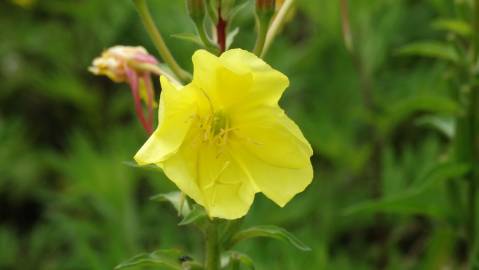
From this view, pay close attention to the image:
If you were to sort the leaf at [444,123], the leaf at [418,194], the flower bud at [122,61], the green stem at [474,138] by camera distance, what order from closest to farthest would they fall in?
the flower bud at [122,61] → the leaf at [418,194] → the green stem at [474,138] → the leaf at [444,123]

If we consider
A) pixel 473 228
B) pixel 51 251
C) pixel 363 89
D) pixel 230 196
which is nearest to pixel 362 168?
pixel 363 89

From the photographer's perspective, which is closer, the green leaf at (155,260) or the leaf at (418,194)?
the green leaf at (155,260)

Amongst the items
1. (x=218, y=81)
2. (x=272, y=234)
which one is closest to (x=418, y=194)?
(x=272, y=234)

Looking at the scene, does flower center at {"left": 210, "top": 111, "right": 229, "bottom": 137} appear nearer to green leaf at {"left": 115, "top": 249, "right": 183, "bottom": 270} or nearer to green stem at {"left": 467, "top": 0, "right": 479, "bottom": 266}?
green leaf at {"left": 115, "top": 249, "right": 183, "bottom": 270}

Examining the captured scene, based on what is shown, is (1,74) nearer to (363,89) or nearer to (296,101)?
(296,101)

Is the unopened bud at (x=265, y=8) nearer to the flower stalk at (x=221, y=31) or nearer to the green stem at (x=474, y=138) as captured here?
the flower stalk at (x=221, y=31)

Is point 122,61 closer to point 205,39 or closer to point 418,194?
point 205,39

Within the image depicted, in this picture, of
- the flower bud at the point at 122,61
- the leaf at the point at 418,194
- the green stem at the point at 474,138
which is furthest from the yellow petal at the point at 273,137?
the green stem at the point at 474,138

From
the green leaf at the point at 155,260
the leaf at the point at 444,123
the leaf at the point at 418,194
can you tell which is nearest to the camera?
the green leaf at the point at 155,260
